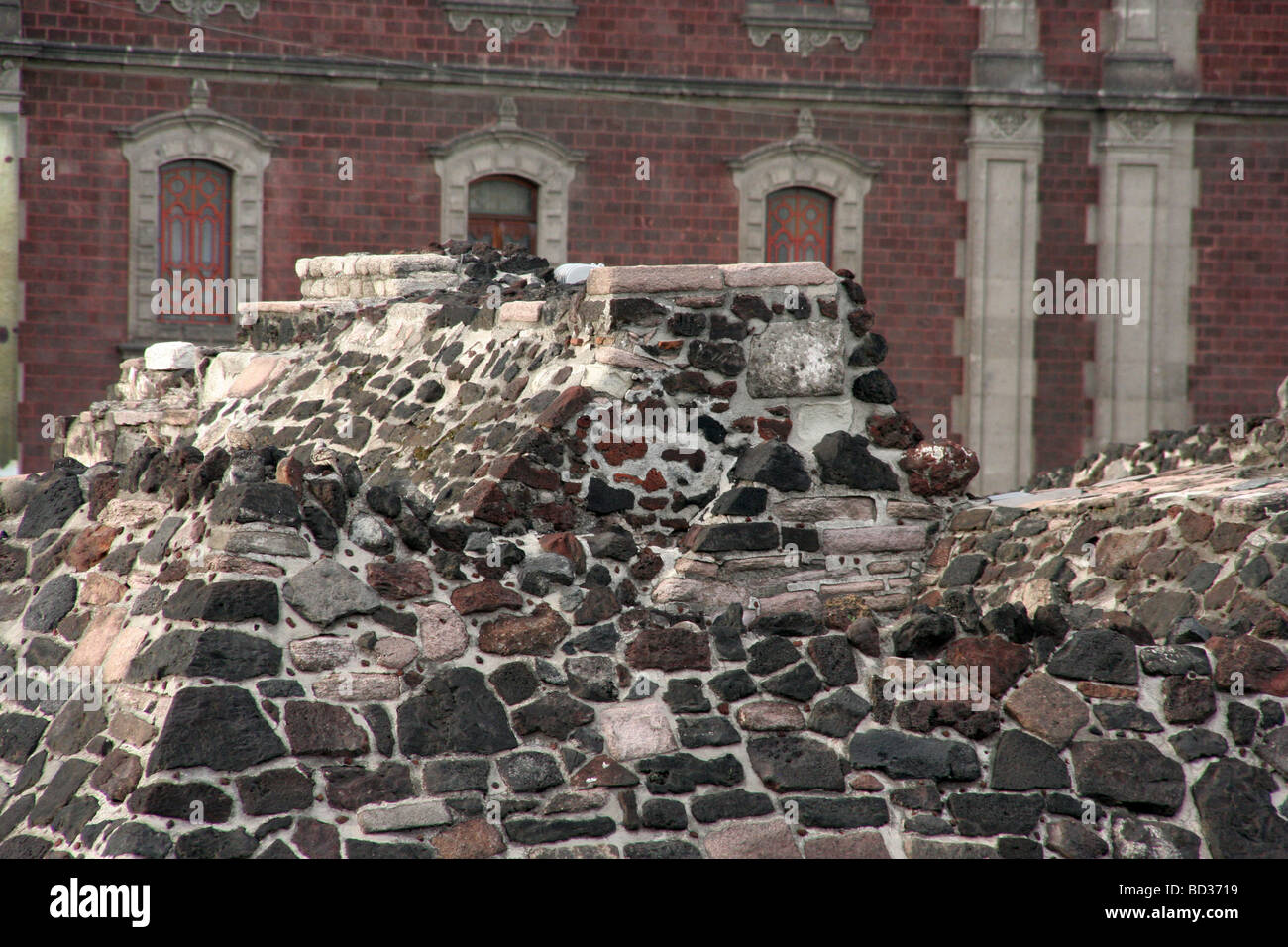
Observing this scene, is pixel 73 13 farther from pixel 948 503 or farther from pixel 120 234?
pixel 948 503

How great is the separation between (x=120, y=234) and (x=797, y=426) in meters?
11.2

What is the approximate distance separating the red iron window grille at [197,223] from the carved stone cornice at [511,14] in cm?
286

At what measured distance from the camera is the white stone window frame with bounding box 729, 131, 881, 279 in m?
17.4

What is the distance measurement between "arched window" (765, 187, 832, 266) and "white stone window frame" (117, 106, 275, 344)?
5.32m

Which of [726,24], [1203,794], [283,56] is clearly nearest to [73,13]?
[283,56]

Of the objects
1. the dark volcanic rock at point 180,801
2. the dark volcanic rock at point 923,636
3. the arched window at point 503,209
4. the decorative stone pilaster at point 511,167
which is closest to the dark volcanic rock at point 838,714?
the dark volcanic rock at point 923,636

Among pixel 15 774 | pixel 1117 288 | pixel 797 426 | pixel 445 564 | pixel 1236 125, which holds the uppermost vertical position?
pixel 1236 125

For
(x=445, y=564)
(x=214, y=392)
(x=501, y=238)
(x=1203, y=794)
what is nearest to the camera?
(x=1203, y=794)

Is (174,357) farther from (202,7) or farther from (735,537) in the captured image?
(202,7)

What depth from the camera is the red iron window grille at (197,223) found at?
16406 millimetres

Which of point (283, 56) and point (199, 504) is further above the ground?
point (283, 56)

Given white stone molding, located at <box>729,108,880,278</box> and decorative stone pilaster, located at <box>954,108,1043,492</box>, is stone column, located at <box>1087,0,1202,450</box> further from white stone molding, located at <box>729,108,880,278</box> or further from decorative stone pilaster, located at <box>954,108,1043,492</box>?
white stone molding, located at <box>729,108,880,278</box>

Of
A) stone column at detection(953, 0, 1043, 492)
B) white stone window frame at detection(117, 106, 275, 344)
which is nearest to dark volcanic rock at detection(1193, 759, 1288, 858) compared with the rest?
stone column at detection(953, 0, 1043, 492)

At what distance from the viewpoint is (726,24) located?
17375 millimetres
